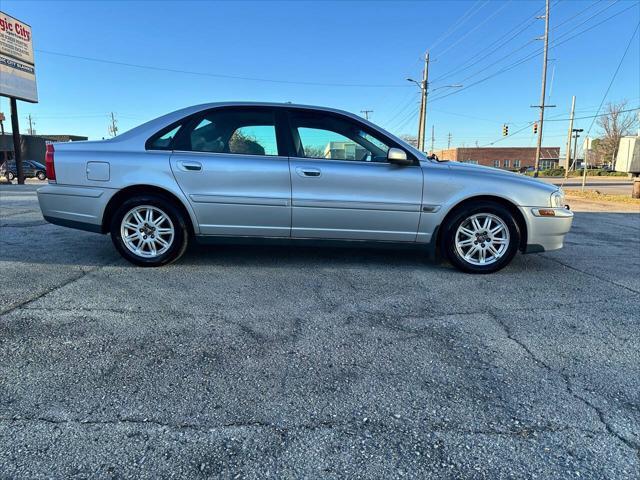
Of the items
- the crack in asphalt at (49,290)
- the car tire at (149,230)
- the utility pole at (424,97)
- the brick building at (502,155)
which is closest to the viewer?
the crack in asphalt at (49,290)

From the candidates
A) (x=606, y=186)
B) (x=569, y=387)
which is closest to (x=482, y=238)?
(x=569, y=387)

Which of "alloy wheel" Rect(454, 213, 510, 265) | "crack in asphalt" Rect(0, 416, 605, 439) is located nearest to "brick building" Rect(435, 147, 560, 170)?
"alloy wheel" Rect(454, 213, 510, 265)

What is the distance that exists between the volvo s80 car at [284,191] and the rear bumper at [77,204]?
11 millimetres

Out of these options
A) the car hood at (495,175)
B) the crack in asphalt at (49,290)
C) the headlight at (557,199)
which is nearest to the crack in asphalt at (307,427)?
the crack in asphalt at (49,290)

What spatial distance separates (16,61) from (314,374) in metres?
24.0

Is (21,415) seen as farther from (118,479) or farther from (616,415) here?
(616,415)

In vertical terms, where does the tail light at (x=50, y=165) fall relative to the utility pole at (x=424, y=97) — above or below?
below

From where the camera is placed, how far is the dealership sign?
1912 centimetres

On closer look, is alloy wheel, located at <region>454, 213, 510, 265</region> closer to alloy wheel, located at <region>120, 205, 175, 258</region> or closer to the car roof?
the car roof

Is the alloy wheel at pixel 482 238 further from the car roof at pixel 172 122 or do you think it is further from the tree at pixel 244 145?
the tree at pixel 244 145

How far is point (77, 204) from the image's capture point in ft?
14.6

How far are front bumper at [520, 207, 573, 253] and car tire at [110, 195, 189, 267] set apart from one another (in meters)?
3.51

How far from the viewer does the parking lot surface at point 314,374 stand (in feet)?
5.86

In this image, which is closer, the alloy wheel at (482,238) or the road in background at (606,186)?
the alloy wheel at (482,238)
